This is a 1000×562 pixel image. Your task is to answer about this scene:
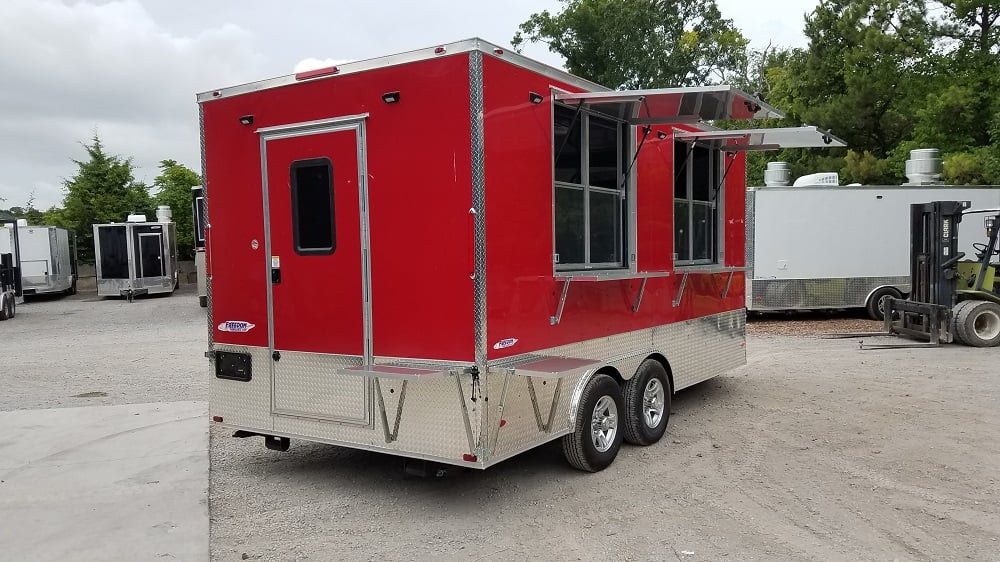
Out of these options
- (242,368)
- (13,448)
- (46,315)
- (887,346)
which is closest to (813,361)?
(887,346)

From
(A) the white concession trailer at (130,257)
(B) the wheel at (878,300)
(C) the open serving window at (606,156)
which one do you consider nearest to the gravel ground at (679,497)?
(C) the open serving window at (606,156)

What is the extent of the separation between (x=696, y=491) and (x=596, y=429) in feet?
2.67

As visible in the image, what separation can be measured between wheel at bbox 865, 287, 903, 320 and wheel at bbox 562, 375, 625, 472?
1057 cm

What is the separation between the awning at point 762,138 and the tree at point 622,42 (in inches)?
1085

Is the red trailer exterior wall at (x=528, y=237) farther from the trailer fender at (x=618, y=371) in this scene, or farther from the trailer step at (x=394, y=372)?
the trailer step at (x=394, y=372)

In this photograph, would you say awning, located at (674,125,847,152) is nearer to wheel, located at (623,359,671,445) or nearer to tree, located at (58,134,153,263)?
wheel, located at (623,359,671,445)

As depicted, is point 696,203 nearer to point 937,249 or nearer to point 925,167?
point 937,249

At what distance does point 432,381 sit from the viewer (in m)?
4.43

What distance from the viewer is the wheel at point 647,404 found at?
578 cm

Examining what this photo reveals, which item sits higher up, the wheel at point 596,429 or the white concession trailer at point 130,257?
the white concession trailer at point 130,257

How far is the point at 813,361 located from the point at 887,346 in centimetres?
194

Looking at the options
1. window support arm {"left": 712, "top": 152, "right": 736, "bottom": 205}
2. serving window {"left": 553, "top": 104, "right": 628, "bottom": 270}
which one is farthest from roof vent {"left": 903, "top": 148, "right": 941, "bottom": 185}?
serving window {"left": 553, "top": 104, "right": 628, "bottom": 270}

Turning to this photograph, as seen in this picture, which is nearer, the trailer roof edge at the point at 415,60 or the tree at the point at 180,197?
the trailer roof edge at the point at 415,60

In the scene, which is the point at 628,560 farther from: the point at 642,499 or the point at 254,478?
the point at 254,478
